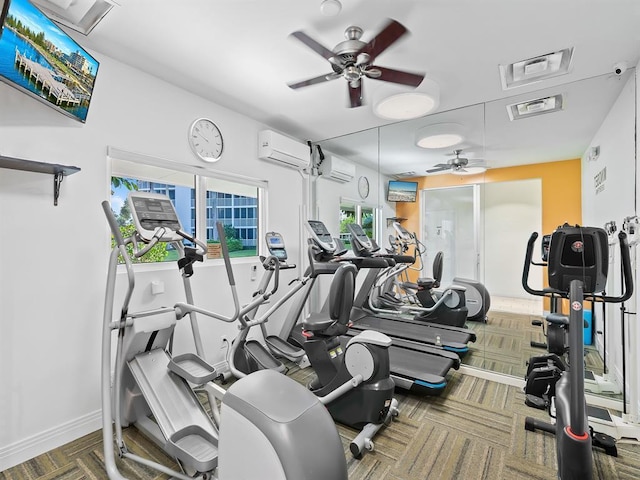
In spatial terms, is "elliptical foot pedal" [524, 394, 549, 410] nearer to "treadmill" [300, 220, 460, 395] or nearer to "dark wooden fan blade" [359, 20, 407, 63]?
"treadmill" [300, 220, 460, 395]

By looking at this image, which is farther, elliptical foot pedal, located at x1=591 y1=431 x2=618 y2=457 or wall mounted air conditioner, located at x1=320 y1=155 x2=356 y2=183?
wall mounted air conditioner, located at x1=320 y1=155 x2=356 y2=183

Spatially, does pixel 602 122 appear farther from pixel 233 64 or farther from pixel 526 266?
pixel 233 64

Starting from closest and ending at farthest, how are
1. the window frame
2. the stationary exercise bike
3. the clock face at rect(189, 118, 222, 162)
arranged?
the stationary exercise bike
the clock face at rect(189, 118, 222, 162)
the window frame

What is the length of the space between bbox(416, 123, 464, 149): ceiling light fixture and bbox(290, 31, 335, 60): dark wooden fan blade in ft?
7.22

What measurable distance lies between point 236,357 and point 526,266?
2.55m

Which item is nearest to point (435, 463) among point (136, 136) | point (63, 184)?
point (63, 184)

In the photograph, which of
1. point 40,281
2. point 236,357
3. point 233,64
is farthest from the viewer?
point 236,357

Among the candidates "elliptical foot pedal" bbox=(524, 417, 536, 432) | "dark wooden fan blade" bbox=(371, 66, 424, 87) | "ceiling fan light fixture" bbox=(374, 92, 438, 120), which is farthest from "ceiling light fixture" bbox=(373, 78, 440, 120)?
"elliptical foot pedal" bbox=(524, 417, 536, 432)

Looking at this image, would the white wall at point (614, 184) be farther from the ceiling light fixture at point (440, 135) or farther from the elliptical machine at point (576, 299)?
the ceiling light fixture at point (440, 135)

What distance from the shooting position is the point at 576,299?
5.13ft

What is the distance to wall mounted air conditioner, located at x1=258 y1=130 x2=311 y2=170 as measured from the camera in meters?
A: 3.81

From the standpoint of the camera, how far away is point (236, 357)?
9.72 ft

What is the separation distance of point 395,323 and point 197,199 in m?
3.02

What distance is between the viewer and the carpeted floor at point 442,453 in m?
1.91
